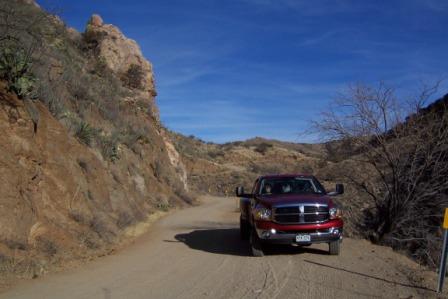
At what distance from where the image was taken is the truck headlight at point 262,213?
11070 mm

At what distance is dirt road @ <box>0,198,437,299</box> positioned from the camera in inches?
313

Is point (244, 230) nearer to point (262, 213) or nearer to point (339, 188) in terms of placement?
point (262, 213)

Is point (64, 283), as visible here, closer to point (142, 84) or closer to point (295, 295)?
point (295, 295)

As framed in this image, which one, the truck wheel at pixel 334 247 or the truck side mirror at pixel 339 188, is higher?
the truck side mirror at pixel 339 188

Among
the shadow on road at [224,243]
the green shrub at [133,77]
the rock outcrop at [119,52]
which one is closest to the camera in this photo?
the shadow on road at [224,243]

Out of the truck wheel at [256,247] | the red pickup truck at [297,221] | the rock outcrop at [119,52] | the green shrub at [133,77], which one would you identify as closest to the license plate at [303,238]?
the red pickup truck at [297,221]

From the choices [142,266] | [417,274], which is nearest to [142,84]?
[142,266]

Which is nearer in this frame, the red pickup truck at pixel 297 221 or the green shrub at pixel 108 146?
the red pickup truck at pixel 297 221

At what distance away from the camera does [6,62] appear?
477 inches

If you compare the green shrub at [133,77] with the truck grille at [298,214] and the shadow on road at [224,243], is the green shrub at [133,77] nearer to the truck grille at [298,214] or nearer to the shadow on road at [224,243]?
the shadow on road at [224,243]

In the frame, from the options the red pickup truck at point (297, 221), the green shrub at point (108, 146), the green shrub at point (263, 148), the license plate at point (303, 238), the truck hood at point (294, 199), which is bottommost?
the license plate at point (303, 238)

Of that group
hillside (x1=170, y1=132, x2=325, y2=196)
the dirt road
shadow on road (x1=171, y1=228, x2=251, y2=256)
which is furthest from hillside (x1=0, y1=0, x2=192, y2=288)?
hillside (x1=170, y1=132, x2=325, y2=196)

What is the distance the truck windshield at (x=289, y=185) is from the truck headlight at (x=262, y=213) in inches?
47.3

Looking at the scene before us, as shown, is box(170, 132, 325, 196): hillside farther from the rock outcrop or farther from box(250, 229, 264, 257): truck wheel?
box(250, 229, 264, 257): truck wheel
